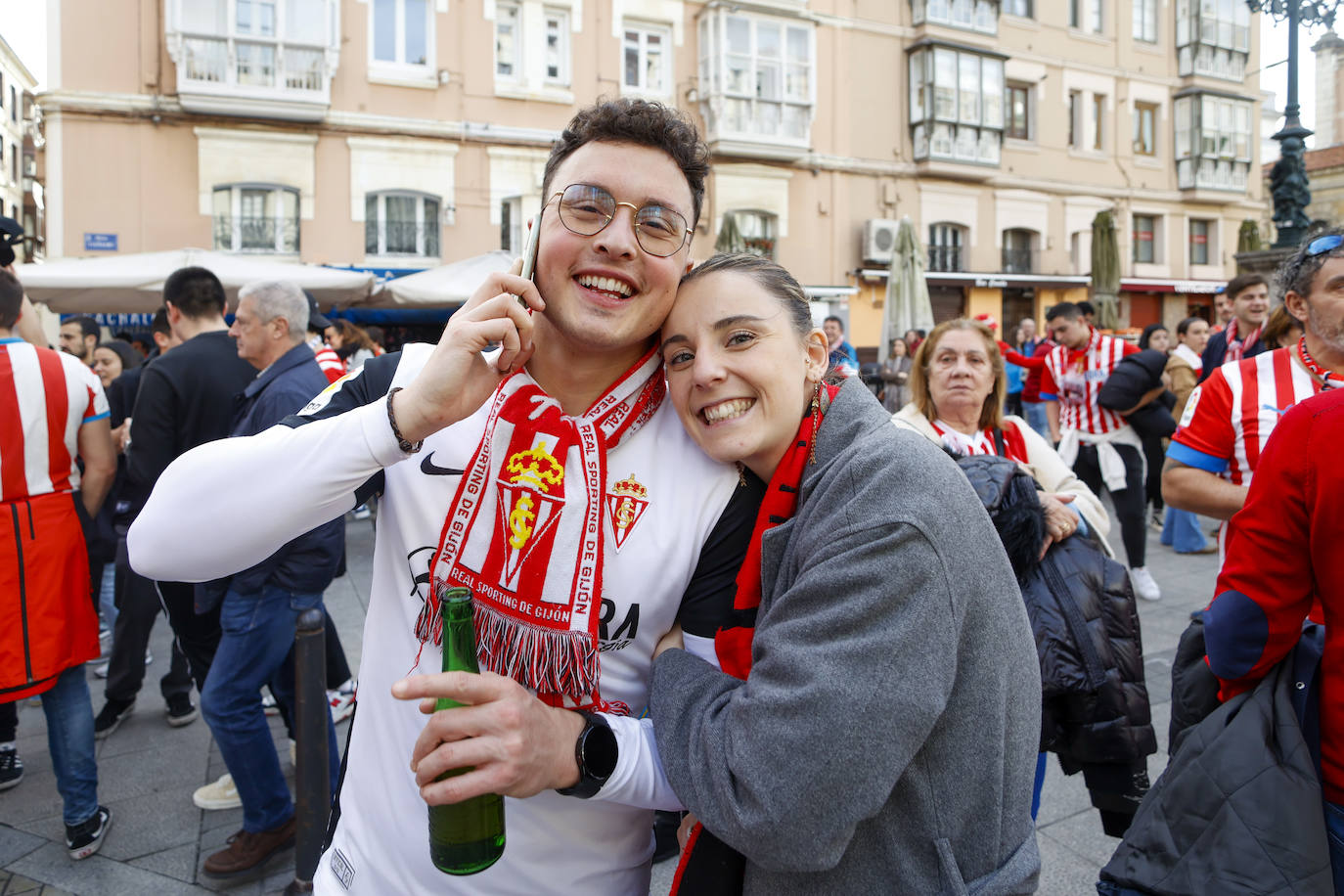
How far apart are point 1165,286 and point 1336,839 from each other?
26.3 meters

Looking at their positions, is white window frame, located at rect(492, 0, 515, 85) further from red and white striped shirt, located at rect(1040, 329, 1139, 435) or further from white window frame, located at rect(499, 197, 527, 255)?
red and white striped shirt, located at rect(1040, 329, 1139, 435)

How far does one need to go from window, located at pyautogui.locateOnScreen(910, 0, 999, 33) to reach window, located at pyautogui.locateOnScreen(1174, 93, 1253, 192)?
7.42m

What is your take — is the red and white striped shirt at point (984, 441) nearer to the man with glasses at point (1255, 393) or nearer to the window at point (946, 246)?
the man with glasses at point (1255, 393)

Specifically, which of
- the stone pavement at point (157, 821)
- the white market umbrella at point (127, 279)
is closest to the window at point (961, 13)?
the white market umbrella at point (127, 279)

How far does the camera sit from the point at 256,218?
1563 centimetres

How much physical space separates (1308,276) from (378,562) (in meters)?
2.77

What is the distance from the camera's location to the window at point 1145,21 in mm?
24547

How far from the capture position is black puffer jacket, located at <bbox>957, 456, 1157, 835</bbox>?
2484 mm

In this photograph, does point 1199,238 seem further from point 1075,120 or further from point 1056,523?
point 1056,523

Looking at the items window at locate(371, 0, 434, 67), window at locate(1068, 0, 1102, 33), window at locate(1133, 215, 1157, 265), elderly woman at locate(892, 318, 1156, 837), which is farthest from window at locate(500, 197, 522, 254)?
window at locate(1133, 215, 1157, 265)

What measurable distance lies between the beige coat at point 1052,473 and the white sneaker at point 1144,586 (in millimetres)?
3297

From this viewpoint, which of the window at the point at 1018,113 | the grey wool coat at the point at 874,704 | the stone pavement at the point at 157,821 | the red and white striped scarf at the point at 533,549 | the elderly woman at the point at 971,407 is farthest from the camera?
the window at the point at 1018,113

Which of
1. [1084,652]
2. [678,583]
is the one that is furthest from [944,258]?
[678,583]

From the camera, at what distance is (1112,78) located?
78.7ft
